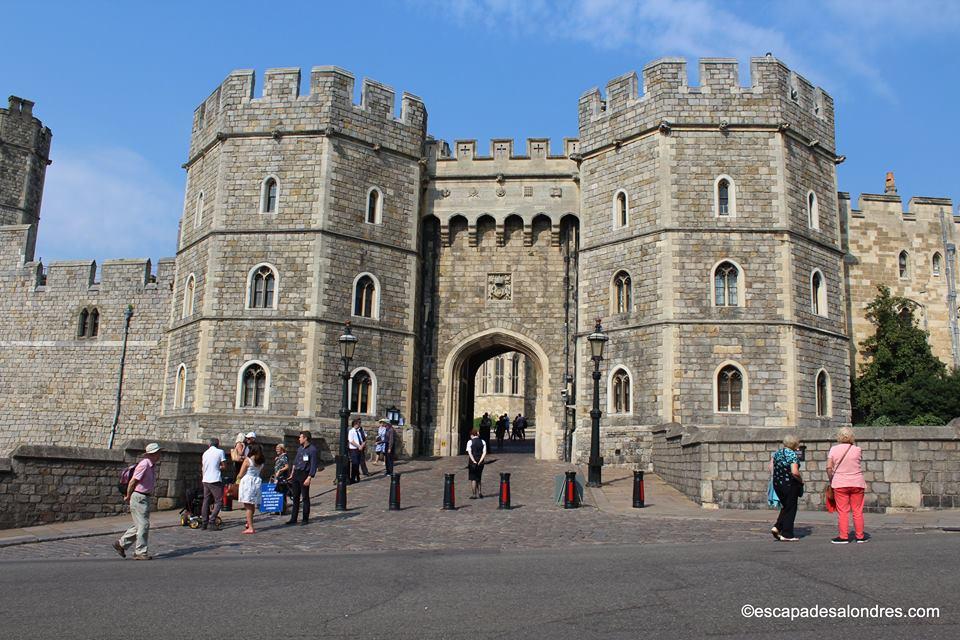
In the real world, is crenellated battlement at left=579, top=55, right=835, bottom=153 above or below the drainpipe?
above

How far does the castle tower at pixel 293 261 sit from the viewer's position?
22.8 m

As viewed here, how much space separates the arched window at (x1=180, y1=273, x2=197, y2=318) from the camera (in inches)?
963

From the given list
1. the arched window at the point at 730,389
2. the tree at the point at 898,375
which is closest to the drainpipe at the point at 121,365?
the arched window at the point at 730,389

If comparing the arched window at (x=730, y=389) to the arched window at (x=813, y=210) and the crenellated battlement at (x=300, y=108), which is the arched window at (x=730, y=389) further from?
the crenellated battlement at (x=300, y=108)

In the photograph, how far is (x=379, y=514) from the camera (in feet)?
49.6

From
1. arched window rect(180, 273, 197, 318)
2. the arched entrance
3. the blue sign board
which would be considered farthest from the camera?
the arched entrance

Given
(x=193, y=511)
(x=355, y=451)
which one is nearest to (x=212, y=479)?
(x=193, y=511)

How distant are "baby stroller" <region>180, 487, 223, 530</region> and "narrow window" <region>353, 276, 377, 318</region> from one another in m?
10.6

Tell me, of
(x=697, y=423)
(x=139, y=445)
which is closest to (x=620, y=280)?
(x=697, y=423)

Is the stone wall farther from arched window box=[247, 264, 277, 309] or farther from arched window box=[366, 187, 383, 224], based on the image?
arched window box=[247, 264, 277, 309]

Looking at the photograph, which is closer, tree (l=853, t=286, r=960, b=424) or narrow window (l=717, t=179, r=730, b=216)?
narrow window (l=717, t=179, r=730, b=216)

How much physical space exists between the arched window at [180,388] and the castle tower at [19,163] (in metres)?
13.5

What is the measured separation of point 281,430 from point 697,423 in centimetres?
1058

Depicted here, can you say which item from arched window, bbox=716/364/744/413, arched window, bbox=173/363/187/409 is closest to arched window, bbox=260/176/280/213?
arched window, bbox=173/363/187/409
